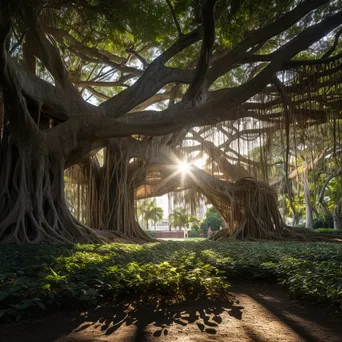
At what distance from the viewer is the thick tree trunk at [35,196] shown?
200 inches

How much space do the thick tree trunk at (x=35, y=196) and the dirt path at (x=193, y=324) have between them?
339 cm

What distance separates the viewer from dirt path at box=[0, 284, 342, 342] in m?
1.50

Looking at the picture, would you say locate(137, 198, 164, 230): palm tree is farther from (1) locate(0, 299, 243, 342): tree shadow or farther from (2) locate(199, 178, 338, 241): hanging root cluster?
(1) locate(0, 299, 243, 342): tree shadow

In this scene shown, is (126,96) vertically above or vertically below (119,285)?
above

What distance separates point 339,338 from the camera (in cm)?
147

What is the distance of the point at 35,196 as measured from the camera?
5.46 metres

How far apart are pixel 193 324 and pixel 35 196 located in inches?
178

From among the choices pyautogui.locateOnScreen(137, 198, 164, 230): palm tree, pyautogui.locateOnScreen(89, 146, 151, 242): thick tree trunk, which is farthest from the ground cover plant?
pyautogui.locateOnScreen(137, 198, 164, 230): palm tree

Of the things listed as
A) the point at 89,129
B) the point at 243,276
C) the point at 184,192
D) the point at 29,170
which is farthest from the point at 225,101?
the point at 184,192

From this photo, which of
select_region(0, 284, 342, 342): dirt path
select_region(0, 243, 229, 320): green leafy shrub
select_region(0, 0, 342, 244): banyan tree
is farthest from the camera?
select_region(0, 0, 342, 244): banyan tree

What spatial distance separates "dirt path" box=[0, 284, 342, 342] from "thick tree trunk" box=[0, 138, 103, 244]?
3393mm

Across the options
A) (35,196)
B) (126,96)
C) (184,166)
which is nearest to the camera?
(35,196)

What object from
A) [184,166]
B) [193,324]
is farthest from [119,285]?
[184,166]

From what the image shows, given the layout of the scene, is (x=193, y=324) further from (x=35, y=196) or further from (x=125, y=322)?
(x=35, y=196)
